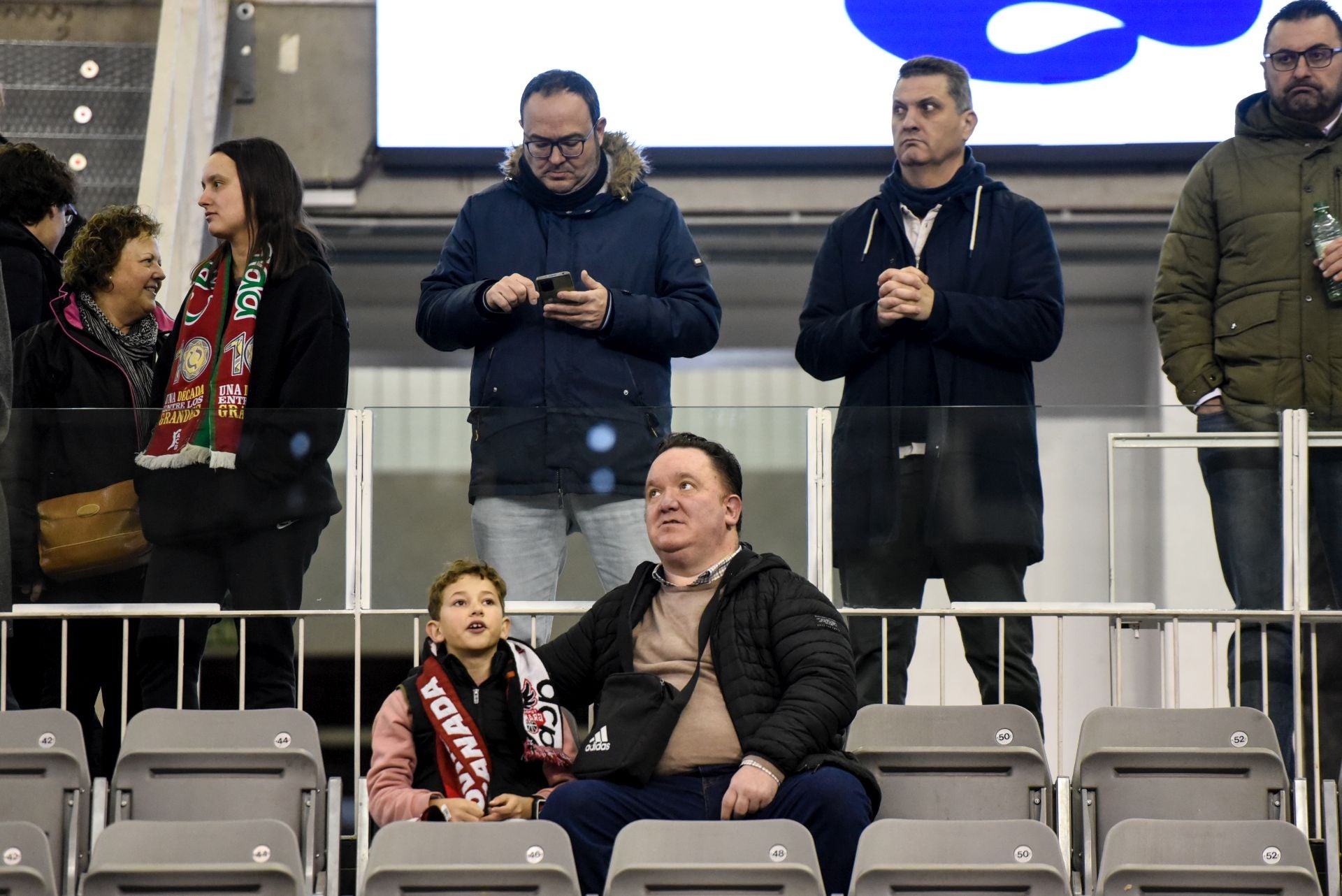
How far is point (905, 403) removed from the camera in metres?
4.91

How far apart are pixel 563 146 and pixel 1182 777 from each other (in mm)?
2126

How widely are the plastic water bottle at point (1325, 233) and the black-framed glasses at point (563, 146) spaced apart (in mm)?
1803

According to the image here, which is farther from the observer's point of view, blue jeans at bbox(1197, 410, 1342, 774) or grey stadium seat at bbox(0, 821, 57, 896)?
blue jeans at bbox(1197, 410, 1342, 774)

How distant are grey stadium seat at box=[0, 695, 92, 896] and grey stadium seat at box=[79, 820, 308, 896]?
539mm

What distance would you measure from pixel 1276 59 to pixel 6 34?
590cm

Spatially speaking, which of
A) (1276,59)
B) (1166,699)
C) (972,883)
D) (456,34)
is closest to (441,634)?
(972,883)

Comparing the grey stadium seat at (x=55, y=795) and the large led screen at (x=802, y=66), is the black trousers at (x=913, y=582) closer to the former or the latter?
the grey stadium seat at (x=55, y=795)

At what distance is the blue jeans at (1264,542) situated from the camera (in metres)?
4.60

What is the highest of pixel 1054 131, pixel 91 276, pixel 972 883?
pixel 1054 131

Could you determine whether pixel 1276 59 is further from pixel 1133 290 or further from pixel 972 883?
pixel 1133 290

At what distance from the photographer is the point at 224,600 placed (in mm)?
4566

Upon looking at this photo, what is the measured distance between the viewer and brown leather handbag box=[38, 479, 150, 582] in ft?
15.2

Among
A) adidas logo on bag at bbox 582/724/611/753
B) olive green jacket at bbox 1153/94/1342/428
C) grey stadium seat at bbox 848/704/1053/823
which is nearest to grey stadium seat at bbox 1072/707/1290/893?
grey stadium seat at bbox 848/704/1053/823

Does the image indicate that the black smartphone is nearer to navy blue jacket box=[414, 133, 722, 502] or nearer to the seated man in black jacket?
navy blue jacket box=[414, 133, 722, 502]
